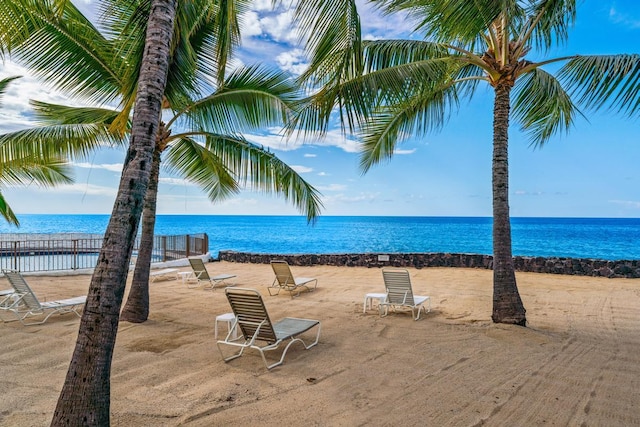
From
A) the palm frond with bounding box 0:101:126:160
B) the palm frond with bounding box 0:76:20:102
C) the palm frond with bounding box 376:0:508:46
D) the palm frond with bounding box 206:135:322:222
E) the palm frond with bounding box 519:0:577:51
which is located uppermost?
the palm frond with bounding box 519:0:577:51

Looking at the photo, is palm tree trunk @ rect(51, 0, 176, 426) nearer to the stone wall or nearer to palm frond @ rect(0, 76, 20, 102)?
palm frond @ rect(0, 76, 20, 102)

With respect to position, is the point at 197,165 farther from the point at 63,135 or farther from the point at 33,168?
the point at 33,168

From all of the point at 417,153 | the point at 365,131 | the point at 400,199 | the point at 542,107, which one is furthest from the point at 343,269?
the point at 400,199

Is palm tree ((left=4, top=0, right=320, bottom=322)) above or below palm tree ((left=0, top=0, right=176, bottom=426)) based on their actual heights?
above

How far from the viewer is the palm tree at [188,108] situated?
5.80 meters

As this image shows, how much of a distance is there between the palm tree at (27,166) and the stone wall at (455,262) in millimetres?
8143

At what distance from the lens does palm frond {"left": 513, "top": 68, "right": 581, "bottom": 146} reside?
25.4ft

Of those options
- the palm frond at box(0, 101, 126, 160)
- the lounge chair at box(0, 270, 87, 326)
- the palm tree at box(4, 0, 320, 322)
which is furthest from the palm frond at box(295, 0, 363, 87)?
the lounge chair at box(0, 270, 87, 326)

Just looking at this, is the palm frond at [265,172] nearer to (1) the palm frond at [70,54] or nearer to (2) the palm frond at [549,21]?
(1) the palm frond at [70,54]

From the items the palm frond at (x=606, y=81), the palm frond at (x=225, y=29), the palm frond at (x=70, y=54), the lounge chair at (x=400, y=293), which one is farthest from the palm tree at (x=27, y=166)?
the palm frond at (x=606, y=81)

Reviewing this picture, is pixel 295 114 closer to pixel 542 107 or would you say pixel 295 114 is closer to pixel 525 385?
pixel 525 385

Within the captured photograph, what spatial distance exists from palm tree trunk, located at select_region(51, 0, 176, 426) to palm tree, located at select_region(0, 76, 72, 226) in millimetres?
5143

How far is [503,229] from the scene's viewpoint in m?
6.36

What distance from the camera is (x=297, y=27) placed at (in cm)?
418
